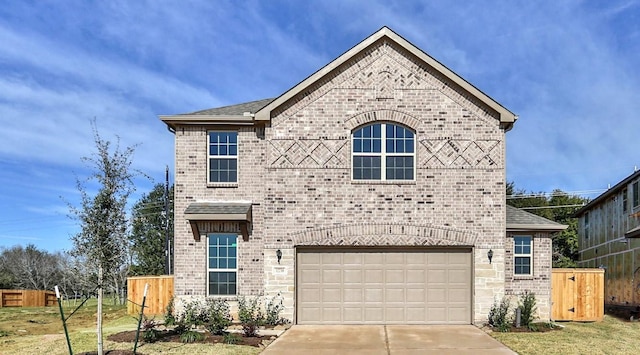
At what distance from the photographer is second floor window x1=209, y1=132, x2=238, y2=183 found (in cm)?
1579

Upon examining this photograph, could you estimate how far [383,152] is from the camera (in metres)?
15.5

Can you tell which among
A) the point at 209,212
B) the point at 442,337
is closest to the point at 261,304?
the point at 209,212

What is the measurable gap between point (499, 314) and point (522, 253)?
9.43 feet

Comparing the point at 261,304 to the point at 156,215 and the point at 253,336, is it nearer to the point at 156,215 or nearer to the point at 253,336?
the point at 253,336

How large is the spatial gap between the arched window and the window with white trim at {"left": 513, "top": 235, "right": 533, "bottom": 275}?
14.9 ft

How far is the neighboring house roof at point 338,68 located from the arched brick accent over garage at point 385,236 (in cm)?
369

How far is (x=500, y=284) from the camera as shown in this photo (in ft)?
49.8

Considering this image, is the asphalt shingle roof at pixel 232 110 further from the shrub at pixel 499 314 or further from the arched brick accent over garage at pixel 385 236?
the shrub at pixel 499 314

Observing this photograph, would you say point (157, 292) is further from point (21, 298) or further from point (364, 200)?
point (21, 298)

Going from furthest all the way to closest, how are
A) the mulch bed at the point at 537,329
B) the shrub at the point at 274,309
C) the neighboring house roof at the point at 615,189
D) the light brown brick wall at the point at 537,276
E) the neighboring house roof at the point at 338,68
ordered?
1. the neighboring house roof at the point at 615,189
2. the light brown brick wall at the point at 537,276
3. the neighboring house roof at the point at 338,68
4. the shrub at the point at 274,309
5. the mulch bed at the point at 537,329

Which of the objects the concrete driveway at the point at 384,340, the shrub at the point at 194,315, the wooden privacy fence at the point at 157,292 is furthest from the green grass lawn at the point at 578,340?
the wooden privacy fence at the point at 157,292

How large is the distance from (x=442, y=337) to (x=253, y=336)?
16.0 ft

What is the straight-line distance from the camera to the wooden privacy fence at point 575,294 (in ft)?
55.8

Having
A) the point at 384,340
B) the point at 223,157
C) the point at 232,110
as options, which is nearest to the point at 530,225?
the point at 384,340
